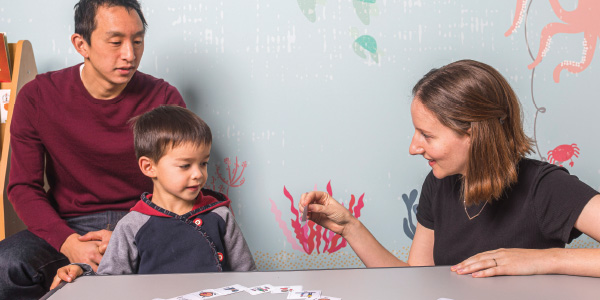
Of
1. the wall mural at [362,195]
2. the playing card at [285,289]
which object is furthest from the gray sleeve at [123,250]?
the wall mural at [362,195]

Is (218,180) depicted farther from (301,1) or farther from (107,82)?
(301,1)

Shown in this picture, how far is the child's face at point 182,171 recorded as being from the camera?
1786 mm

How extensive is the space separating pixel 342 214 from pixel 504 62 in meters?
1.34

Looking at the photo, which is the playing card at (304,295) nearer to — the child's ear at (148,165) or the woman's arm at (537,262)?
the woman's arm at (537,262)

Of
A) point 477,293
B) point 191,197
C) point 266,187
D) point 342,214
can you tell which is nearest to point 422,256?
point 342,214

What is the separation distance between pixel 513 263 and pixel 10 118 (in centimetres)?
210

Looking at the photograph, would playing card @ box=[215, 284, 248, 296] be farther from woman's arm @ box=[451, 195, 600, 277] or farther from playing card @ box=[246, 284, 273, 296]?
woman's arm @ box=[451, 195, 600, 277]

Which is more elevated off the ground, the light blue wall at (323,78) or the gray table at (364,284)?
the light blue wall at (323,78)

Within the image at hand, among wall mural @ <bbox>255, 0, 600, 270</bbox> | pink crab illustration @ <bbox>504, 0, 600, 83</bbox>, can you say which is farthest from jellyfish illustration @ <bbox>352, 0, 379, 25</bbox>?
pink crab illustration @ <bbox>504, 0, 600, 83</bbox>

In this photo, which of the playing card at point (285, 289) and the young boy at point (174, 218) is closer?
the playing card at point (285, 289)

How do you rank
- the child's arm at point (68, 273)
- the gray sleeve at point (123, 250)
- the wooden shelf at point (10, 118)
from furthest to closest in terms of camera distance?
the wooden shelf at point (10, 118)
the gray sleeve at point (123, 250)
the child's arm at point (68, 273)

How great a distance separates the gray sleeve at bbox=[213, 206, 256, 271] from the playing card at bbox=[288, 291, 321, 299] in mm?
590

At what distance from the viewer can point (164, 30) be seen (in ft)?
8.61

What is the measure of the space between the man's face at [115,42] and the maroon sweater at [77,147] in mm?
144
